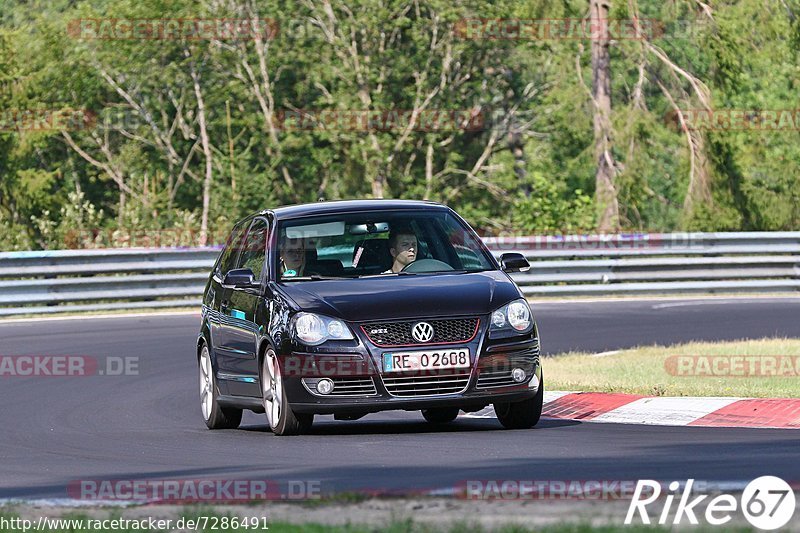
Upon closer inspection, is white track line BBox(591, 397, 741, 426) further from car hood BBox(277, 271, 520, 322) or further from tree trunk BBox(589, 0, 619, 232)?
tree trunk BBox(589, 0, 619, 232)

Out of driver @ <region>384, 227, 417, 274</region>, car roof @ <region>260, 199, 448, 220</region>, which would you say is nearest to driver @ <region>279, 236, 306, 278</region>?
car roof @ <region>260, 199, 448, 220</region>

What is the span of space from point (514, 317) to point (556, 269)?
54.1 ft

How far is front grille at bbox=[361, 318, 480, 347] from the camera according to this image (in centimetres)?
1063

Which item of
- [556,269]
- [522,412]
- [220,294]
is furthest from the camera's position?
[556,269]

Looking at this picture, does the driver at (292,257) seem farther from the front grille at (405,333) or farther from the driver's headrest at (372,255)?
the front grille at (405,333)

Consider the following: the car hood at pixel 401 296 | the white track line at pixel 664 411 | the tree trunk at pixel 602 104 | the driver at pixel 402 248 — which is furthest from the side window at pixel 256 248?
the tree trunk at pixel 602 104

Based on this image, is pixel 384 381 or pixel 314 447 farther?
pixel 384 381

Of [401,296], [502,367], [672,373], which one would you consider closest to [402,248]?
[401,296]

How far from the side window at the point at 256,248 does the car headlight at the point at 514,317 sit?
1.94m

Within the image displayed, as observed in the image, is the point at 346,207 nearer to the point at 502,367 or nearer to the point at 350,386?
the point at 350,386

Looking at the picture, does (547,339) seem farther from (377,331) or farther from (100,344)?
(377,331)

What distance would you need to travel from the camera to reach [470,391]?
10.7 meters

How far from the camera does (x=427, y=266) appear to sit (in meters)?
11.8

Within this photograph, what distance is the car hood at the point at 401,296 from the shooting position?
1070 centimetres
